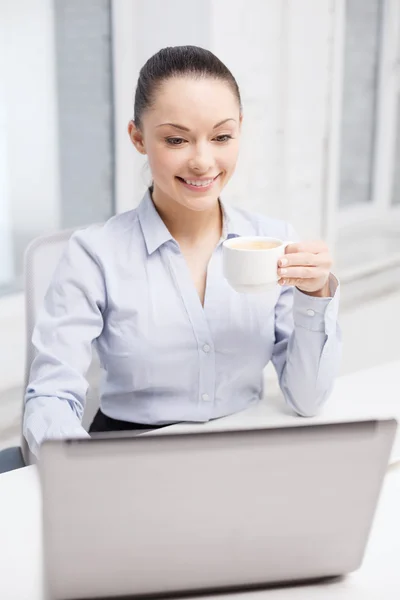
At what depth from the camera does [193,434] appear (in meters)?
0.61

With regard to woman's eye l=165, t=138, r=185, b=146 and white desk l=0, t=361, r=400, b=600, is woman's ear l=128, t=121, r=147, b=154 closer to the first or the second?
woman's eye l=165, t=138, r=185, b=146

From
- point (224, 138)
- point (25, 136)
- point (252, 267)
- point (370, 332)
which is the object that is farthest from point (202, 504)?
point (370, 332)

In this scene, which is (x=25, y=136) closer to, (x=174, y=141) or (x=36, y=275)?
(x=36, y=275)

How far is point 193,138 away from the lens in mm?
1189

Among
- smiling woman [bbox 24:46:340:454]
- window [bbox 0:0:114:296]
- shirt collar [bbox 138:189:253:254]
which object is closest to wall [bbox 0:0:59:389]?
window [bbox 0:0:114:296]

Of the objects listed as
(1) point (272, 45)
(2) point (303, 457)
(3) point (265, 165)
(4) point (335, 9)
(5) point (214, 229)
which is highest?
(4) point (335, 9)

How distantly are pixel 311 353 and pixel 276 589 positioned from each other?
56 centimetres

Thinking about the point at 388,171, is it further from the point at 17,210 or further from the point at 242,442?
the point at 242,442

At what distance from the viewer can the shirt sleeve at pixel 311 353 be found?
1.19 m

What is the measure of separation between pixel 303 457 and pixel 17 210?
2.02 m

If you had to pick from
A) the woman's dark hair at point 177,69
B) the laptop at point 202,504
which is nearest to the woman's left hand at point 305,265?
the woman's dark hair at point 177,69

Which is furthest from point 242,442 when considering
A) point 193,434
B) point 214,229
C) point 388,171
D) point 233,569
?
point 388,171

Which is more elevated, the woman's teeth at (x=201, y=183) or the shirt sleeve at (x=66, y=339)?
the woman's teeth at (x=201, y=183)

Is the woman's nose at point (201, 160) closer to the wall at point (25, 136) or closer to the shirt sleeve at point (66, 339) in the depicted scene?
the shirt sleeve at point (66, 339)
